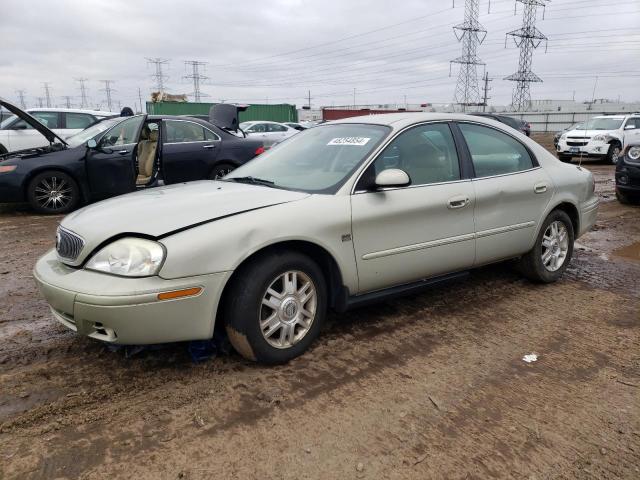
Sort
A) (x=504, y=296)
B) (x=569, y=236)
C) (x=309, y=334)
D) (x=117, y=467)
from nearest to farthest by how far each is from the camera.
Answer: (x=117, y=467), (x=309, y=334), (x=504, y=296), (x=569, y=236)

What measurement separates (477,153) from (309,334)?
2067 millimetres

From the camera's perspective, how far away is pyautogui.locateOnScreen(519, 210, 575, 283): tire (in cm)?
453

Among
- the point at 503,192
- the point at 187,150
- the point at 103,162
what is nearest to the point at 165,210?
the point at 503,192

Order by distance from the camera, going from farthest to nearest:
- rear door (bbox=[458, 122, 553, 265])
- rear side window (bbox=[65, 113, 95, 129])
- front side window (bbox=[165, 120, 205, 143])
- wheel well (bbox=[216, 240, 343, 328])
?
1. rear side window (bbox=[65, 113, 95, 129])
2. front side window (bbox=[165, 120, 205, 143])
3. rear door (bbox=[458, 122, 553, 265])
4. wheel well (bbox=[216, 240, 343, 328])

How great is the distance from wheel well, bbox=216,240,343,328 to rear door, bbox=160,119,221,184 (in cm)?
533

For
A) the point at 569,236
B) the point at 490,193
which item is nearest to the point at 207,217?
the point at 490,193

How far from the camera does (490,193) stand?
13.1ft

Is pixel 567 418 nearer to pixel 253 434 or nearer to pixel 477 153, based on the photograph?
pixel 253 434

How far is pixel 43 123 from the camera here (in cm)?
1059

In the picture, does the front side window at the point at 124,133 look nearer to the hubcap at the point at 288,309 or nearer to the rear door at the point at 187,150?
the rear door at the point at 187,150

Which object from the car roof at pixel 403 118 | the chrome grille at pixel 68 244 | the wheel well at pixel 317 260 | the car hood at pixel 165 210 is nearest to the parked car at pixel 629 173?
the car roof at pixel 403 118

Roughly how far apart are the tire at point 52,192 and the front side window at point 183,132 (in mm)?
1673

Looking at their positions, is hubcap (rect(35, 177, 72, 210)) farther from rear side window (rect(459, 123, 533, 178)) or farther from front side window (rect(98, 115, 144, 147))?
rear side window (rect(459, 123, 533, 178))

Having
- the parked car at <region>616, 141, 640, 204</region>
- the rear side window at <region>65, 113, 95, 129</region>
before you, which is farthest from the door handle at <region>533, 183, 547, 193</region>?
the rear side window at <region>65, 113, 95, 129</region>
